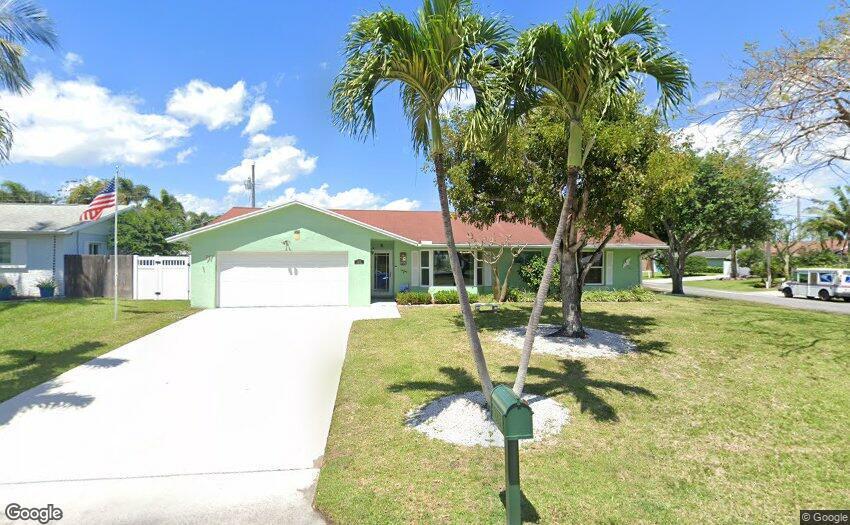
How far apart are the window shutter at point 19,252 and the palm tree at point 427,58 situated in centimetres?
2159

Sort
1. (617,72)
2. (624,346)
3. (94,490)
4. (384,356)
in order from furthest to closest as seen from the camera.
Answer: (624,346) < (384,356) < (617,72) < (94,490)

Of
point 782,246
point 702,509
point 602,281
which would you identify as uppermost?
point 782,246

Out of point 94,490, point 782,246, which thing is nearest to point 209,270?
point 94,490

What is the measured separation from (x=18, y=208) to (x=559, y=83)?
91.9 ft

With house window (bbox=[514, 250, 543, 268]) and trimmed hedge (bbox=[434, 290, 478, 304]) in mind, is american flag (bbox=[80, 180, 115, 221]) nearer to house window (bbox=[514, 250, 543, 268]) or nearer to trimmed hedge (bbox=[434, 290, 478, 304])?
trimmed hedge (bbox=[434, 290, 478, 304])

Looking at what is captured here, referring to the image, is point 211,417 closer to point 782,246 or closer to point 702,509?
point 702,509

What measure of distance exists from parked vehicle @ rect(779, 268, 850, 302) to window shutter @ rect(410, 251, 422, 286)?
73.0 ft

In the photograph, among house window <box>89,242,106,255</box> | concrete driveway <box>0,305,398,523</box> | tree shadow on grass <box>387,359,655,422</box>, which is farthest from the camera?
house window <box>89,242,106,255</box>

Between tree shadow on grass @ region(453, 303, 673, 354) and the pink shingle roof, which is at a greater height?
the pink shingle roof

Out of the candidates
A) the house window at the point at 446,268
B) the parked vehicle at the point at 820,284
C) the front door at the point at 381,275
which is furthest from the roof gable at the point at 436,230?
the parked vehicle at the point at 820,284

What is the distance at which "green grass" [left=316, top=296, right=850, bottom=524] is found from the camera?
3.75 meters

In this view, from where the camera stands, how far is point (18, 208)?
2131 centimetres

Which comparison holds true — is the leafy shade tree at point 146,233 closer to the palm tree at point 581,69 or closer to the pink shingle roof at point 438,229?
the pink shingle roof at point 438,229

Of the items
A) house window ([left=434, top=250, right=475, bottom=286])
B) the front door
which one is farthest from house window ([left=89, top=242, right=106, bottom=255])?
house window ([left=434, top=250, right=475, bottom=286])
